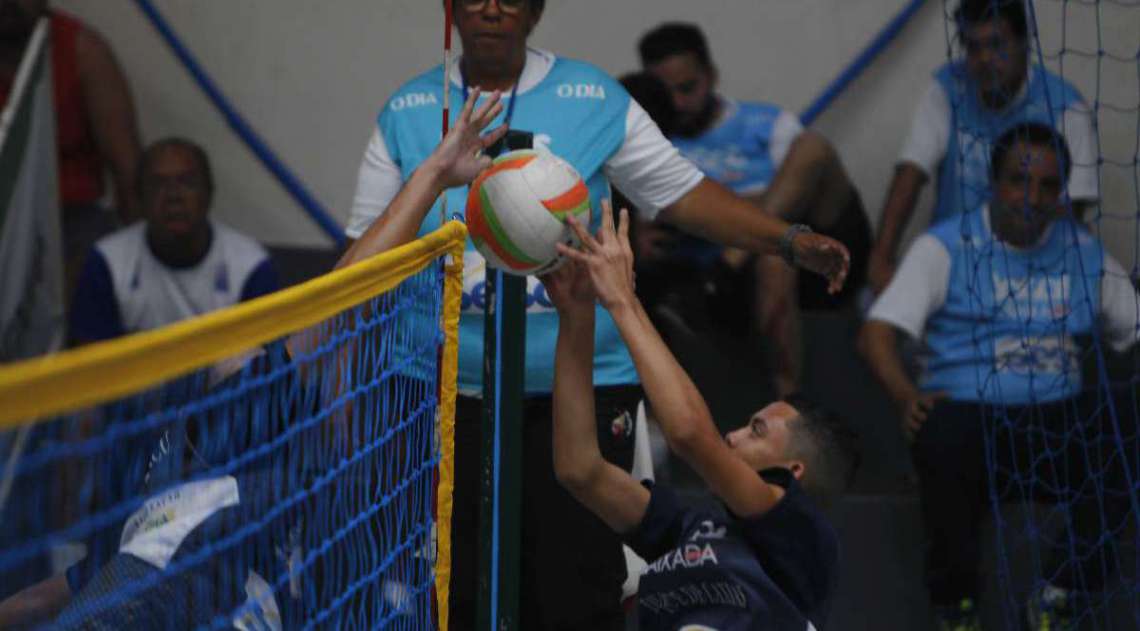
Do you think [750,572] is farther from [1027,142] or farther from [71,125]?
[71,125]

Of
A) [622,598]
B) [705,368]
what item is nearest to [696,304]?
[705,368]

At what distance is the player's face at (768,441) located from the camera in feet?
12.5

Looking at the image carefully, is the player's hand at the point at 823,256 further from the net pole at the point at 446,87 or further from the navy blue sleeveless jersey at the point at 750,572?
the net pole at the point at 446,87

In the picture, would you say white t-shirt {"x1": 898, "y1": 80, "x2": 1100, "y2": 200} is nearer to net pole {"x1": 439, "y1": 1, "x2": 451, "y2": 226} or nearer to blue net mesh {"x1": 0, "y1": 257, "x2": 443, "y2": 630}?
net pole {"x1": 439, "y1": 1, "x2": 451, "y2": 226}

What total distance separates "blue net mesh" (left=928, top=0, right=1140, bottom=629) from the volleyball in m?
2.07

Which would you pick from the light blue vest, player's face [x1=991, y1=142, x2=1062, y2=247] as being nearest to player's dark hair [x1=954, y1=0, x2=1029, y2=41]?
player's face [x1=991, y1=142, x2=1062, y2=247]

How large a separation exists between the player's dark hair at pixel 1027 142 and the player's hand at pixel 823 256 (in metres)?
1.66

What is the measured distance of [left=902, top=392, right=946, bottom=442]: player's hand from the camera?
568 cm

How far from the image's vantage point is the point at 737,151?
6703 millimetres

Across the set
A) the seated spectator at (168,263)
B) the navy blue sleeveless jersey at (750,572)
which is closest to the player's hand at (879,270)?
the seated spectator at (168,263)

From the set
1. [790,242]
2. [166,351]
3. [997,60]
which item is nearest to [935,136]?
[997,60]

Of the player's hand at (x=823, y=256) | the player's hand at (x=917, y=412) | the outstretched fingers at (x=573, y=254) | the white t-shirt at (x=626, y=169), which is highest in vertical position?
the white t-shirt at (x=626, y=169)

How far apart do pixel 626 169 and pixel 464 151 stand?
613mm

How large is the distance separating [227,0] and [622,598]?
13.2 ft
